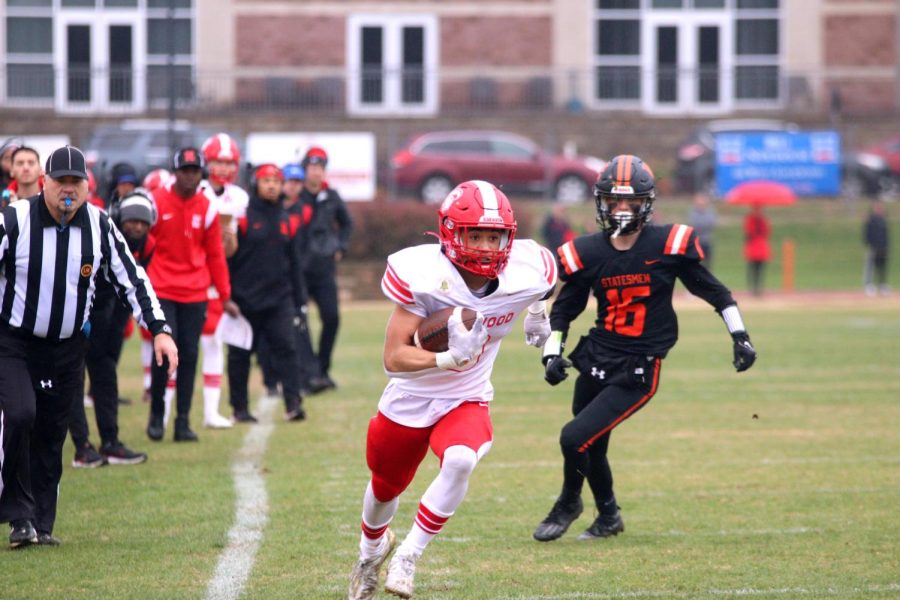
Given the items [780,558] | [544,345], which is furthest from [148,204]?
[780,558]

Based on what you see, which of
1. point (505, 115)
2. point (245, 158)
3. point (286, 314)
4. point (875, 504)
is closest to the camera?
point (875, 504)

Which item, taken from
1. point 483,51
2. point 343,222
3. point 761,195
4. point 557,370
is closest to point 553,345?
point 557,370

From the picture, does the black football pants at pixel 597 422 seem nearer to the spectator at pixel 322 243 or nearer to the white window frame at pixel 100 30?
the spectator at pixel 322 243

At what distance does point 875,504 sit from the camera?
7.26m

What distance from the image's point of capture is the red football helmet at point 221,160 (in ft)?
32.6

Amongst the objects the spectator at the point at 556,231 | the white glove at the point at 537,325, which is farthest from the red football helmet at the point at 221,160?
the spectator at the point at 556,231

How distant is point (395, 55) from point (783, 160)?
11.6 metres

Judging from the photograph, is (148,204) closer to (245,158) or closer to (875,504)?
(875,504)

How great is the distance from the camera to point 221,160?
9.96m

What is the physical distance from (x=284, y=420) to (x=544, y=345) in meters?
4.46

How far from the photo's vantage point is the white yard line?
563 centimetres

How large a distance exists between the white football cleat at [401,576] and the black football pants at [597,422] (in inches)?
57.2

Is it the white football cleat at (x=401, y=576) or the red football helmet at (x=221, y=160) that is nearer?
the white football cleat at (x=401, y=576)

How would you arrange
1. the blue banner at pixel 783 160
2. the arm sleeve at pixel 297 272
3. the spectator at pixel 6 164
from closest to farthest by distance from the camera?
the spectator at pixel 6 164 → the arm sleeve at pixel 297 272 → the blue banner at pixel 783 160
